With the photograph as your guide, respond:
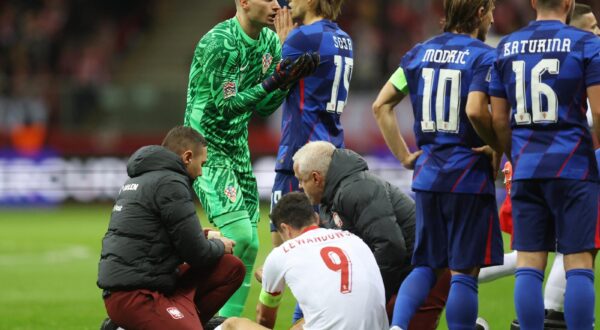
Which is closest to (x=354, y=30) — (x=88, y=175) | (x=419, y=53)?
(x=88, y=175)

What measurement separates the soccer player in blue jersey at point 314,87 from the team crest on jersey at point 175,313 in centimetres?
112

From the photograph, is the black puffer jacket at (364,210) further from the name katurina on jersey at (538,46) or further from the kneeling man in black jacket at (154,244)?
the name katurina on jersey at (538,46)

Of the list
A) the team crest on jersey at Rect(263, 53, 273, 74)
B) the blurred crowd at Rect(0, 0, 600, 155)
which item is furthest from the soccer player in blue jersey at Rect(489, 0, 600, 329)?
the blurred crowd at Rect(0, 0, 600, 155)

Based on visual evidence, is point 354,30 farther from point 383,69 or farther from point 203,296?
point 203,296

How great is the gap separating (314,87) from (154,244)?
1.69 metres

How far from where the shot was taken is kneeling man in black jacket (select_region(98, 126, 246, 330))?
676 centimetres

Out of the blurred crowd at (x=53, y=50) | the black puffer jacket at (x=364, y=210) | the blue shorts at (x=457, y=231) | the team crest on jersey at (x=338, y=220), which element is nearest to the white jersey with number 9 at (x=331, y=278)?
the black puffer jacket at (x=364, y=210)

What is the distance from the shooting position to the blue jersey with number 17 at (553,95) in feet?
20.7

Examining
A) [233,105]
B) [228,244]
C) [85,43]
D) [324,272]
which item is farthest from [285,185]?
[85,43]

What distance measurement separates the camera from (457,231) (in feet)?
22.3

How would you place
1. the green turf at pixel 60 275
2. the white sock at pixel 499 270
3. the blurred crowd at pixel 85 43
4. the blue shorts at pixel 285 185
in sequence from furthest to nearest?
1. the blurred crowd at pixel 85 43
2. the green turf at pixel 60 275
3. the white sock at pixel 499 270
4. the blue shorts at pixel 285 185

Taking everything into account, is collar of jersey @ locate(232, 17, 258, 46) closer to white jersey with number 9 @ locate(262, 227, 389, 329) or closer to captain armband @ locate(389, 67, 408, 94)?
captain armband @ locate(389, 67, 408, 94)

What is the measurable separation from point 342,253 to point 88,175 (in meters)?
16.0

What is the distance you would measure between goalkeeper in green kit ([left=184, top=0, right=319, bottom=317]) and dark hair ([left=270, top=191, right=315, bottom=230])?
4.98ft
